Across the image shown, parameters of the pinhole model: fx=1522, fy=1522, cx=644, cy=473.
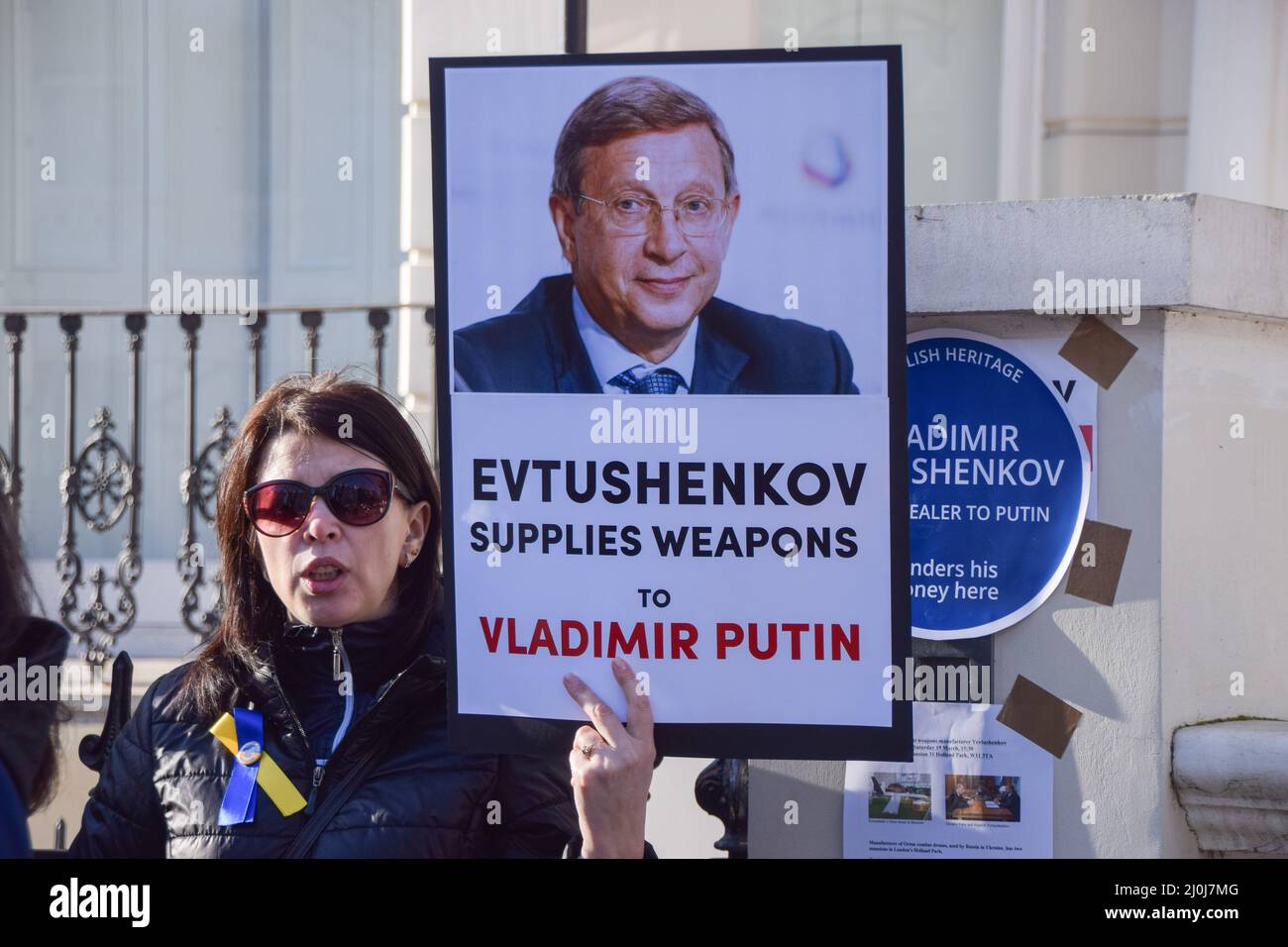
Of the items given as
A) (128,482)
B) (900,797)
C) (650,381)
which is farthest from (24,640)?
(128,482)

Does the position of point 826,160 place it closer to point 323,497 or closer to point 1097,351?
→ point 1097,351

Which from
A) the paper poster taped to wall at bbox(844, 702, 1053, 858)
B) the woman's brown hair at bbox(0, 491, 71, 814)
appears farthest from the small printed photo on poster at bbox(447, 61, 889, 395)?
the woman's brown hair at bbox(0, 491, 71, 814)

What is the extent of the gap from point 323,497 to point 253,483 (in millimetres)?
182

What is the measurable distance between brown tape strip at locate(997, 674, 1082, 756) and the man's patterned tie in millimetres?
808

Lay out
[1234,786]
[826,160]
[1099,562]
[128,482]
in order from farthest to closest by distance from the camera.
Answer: [128,482]
[1099,562]
[1234,786]
[826,160]

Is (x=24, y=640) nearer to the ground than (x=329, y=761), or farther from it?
farther from it

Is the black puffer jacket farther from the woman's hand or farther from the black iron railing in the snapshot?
the black iron railing

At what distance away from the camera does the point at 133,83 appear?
6.93 metres

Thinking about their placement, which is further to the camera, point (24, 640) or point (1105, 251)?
point (24, 640)

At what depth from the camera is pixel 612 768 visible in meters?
2.28

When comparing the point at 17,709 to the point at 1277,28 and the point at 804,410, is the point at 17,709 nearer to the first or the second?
the point at 804,410

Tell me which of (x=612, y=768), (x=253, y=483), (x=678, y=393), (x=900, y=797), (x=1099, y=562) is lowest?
(x=900, y=797)

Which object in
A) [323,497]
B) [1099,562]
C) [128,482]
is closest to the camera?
[1099,562]

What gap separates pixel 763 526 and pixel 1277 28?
443cm
